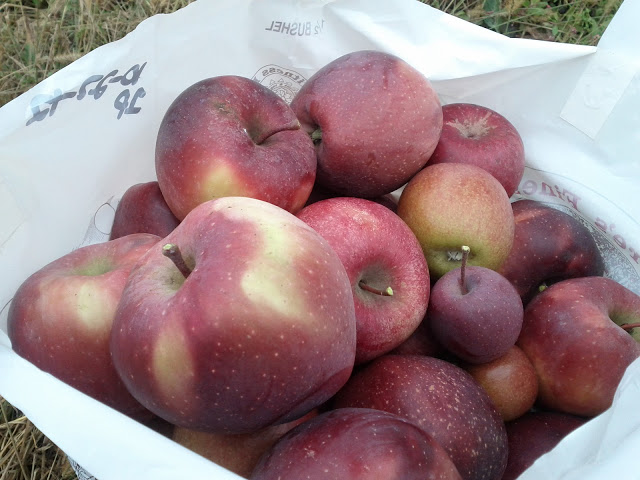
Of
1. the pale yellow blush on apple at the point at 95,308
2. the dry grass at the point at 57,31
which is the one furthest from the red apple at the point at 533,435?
the dry grass at the point at 57,31

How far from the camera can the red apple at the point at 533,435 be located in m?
0.95

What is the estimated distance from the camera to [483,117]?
119 centimetres

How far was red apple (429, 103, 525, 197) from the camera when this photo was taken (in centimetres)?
112

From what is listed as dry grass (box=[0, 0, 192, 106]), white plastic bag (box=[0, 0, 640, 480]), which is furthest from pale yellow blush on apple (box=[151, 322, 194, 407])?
dry grass (box=[0, 0, 192, 106])

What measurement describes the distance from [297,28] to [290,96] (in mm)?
140

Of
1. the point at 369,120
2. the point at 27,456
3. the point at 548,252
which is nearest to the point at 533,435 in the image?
the point at 548,252

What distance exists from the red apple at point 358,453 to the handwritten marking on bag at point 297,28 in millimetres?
791

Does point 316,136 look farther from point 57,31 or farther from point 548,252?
point 57,31

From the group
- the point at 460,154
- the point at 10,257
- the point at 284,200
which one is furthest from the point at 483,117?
the point at 10,257

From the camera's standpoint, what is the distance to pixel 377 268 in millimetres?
930

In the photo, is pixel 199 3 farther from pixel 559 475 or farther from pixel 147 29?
pixel 559 475

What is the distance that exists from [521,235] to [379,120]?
36 centimetres

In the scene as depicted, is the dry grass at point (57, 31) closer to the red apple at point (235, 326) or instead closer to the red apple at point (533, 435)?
the red apple at point (235, 326)

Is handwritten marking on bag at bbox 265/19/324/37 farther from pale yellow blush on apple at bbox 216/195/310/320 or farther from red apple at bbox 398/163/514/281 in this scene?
pale yellow blush on apple at bbox 216/195/310/320
